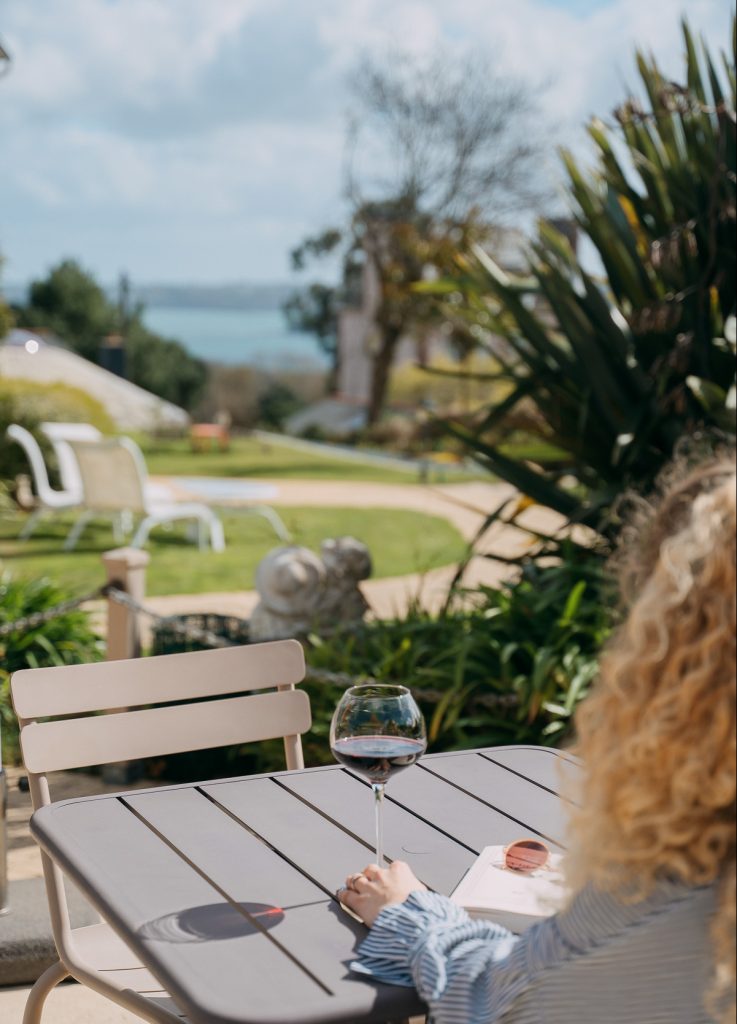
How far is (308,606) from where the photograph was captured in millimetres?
5004

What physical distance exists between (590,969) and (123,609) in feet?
11.5

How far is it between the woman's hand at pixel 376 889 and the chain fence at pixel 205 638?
2.30 meters

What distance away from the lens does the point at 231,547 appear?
10477 millimetres

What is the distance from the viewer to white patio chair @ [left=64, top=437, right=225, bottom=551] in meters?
9.74

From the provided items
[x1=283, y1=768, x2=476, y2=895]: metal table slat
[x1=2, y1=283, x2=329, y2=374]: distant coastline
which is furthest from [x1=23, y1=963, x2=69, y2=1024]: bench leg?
[x1=2, y1=283, x2=329, y2=374]: distant coastline

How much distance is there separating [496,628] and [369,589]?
425cm

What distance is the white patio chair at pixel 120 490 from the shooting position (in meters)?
9.74

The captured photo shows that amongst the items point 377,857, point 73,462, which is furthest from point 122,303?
point 377,857

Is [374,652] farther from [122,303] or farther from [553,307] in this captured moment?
[122,303]

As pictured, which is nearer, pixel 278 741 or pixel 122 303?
pixel 278 741

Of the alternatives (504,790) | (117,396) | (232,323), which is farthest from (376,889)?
(232,323)

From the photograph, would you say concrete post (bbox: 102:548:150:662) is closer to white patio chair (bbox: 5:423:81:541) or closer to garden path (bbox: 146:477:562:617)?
garden path (bbox: 146:477:562:617)

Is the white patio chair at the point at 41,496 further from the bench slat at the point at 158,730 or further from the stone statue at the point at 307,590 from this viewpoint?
the bench slat at the point at 158,730

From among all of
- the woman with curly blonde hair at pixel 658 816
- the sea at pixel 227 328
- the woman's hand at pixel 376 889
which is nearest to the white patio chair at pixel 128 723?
the woman's hand at pixel 376 889
